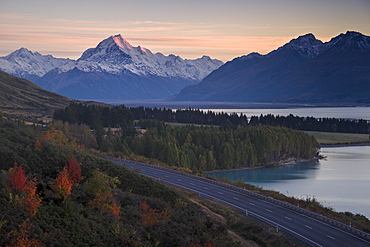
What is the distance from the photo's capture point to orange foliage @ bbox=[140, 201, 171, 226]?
3122 centimetres

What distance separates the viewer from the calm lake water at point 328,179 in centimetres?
6900

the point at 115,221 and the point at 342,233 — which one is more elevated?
the point at 115,221

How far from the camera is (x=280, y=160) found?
127062 millimetres

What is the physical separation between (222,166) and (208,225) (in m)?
77.0

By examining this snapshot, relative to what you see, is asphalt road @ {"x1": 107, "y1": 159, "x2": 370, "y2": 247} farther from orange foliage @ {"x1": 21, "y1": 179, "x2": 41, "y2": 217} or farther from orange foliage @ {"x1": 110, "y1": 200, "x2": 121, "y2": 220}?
orange foliage @ {"x1": 21, "y1": 179, "x2": 41, "y2": 217}

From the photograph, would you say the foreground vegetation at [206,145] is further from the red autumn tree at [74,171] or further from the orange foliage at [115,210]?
the orange foliage at [115,210]

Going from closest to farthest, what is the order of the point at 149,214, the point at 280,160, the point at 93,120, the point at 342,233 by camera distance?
the point at 149,214, the point at 342,233, the point at 280,160, the point at 93,120

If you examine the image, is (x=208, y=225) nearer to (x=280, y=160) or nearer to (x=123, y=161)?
(x=123, y=161)

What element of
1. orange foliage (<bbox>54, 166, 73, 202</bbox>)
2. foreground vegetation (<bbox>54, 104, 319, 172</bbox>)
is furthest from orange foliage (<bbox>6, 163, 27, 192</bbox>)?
foreground vegetation (<bbox>54, 104, 319, 172</bbox>)

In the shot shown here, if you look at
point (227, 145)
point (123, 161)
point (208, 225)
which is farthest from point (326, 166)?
point (208, 225)

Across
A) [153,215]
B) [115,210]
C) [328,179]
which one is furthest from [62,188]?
[328,179]

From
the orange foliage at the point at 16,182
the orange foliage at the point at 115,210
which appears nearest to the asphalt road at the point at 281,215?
the orange foliage at the point at 115,210

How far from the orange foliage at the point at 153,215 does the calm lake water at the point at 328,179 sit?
3376 cm

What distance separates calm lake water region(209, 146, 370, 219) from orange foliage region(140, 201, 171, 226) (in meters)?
33.8
